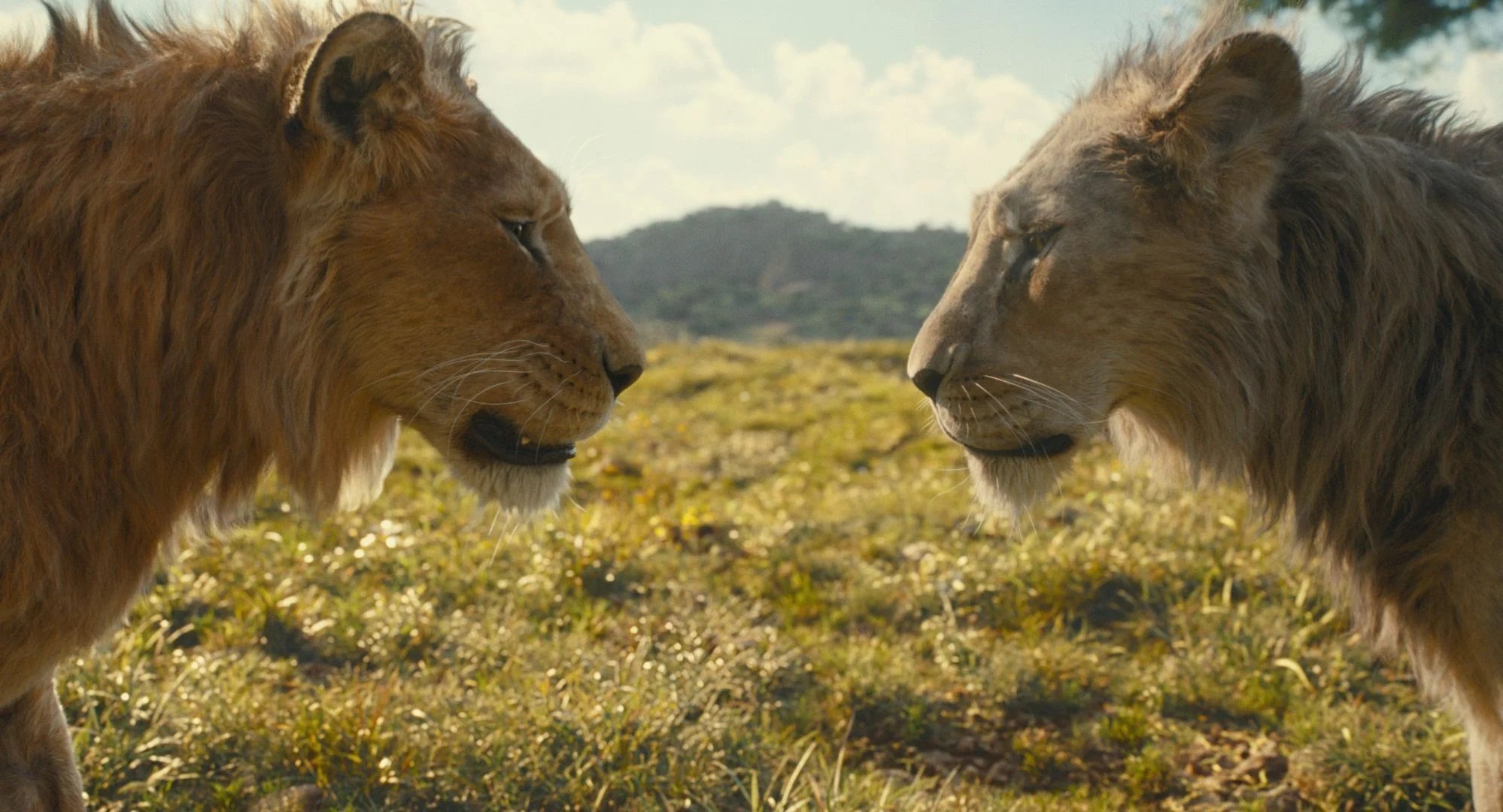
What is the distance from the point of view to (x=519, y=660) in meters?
4.29

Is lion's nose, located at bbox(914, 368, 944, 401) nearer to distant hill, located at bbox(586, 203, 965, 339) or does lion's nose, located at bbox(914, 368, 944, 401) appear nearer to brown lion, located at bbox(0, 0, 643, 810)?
brown lion, located at bbox(0, 0, 643, 810)

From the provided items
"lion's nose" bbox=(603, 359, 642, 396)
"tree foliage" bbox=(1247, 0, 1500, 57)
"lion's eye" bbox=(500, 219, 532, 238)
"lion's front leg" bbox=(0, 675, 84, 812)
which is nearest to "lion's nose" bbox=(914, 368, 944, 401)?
"lion's nose" bbox=(603, 359, 642, 396)

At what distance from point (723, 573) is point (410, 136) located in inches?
125

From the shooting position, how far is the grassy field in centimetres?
363

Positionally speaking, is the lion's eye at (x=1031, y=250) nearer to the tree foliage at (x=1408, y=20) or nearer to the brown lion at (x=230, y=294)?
the brown lion at (x=230, y=294)

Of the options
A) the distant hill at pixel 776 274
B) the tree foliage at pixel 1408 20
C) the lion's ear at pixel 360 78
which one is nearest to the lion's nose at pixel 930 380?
the lion's ear at pixel 360 78

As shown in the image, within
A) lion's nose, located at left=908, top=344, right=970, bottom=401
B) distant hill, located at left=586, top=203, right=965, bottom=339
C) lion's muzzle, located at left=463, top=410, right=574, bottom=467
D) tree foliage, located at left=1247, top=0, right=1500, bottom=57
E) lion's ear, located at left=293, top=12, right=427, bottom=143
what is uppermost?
tree foliage, located at left=1247, top=0, right=1500, bottom=57

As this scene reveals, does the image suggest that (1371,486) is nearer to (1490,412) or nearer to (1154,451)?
(1490,412)

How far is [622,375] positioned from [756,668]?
5.89ft

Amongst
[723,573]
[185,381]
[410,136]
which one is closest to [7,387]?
[185,381]

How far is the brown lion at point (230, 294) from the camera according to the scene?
2498mm

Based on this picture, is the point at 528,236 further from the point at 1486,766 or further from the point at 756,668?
the point at 1486,766

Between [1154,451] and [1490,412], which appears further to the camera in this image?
[1154,451]

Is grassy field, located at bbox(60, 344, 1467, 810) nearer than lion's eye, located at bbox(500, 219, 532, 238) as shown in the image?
No
